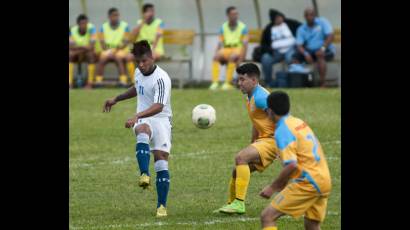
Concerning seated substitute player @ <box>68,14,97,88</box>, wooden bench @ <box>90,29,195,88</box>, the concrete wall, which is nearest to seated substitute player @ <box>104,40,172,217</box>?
seated substitute player @ <box>68,14,97,88</box>

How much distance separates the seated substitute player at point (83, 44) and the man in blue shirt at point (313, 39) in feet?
18.0

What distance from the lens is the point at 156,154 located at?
39.1 feet

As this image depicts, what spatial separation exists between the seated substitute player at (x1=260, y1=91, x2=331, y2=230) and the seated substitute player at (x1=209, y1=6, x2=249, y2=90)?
1570 centimetres

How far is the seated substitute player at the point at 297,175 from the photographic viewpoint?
927 centimetres

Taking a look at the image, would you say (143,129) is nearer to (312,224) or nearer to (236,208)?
(236,208)

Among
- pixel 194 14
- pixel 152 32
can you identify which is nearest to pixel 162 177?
→ pixel 152 32

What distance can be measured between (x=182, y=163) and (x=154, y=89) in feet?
15.0

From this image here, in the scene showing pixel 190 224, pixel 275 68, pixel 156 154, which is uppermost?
pixel 275 68

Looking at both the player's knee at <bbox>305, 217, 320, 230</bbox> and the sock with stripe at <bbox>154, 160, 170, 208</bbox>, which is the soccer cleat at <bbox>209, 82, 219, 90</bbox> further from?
the player's knee at <bbox>305, 217, 320, 230</bbox>

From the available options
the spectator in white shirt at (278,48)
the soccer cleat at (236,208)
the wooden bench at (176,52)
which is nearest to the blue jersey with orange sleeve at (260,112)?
the soccer cleat at (236,208)

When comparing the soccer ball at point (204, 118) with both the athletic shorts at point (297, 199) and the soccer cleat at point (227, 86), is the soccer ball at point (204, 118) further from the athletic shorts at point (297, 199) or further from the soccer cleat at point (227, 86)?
the soccer cleat at point (227, 86)
